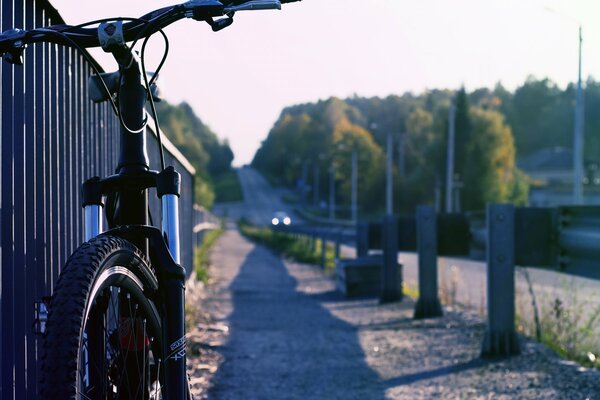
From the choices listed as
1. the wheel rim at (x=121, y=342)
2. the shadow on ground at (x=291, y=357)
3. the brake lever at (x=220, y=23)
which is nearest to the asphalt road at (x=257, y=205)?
the shadow on ground at (x=291, y=357)

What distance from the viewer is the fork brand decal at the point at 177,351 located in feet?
9.45

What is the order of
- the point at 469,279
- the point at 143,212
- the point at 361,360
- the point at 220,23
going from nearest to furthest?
the point at 220,23 < the point at 143,212 < the point at 361,360 < the point at 469,279

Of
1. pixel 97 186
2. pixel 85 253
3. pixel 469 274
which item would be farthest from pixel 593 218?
pixel 469 274

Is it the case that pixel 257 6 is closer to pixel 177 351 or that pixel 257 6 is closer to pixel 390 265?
pixel 177 351

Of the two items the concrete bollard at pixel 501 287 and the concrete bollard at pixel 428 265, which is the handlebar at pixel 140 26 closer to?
the concrete bollard at pixel 501 287

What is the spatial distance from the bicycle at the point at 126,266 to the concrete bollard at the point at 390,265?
315 inches

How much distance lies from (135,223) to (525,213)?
4260 millimetres

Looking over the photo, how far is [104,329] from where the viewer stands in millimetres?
2658

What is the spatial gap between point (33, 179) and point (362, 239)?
10.5 m

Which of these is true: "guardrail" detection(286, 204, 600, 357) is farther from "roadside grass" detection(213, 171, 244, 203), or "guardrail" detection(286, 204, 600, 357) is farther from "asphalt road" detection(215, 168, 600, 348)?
"roadside grass" detection(213, 171, 244, 203)

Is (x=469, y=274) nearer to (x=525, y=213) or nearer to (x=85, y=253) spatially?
(x=525, y=213)

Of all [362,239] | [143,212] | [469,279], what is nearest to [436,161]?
[469,279]

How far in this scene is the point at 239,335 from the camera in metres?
8.54

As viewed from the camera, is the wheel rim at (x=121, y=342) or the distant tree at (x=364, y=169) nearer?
the wheel rim at (x=121, y=342)
